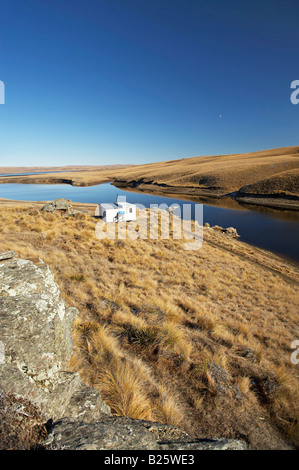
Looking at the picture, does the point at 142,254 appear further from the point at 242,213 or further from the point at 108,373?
the point at 242,213

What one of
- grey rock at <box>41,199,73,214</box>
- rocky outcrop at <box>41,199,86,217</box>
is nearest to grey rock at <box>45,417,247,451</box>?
rocky outcrop at <box>41,199,86,217</box>

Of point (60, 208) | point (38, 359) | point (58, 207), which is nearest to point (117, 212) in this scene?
point (60, 208)

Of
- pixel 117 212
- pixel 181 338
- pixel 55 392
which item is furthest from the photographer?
pixel 117 212

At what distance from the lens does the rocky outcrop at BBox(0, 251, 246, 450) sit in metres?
2.08

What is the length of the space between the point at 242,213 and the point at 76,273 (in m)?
41.7

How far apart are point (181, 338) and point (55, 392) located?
13.0 ft

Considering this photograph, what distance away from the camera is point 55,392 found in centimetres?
260

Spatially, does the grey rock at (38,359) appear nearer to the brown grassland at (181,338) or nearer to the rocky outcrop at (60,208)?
the brown grassland at (181,338)

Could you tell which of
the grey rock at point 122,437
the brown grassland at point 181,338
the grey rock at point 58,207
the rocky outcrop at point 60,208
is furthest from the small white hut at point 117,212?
the grey rock at point 122,437

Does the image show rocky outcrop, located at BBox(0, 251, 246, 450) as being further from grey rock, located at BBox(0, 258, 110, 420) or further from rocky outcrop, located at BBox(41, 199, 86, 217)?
rocky outcrop, located at BBox(41, 199, 86, 217)

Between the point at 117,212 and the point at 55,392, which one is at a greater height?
the point at 117,212

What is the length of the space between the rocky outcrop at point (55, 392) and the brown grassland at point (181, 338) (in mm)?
764

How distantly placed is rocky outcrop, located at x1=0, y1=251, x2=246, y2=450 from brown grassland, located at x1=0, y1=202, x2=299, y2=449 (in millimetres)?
764

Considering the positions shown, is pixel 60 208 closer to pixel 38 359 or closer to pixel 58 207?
pixel 58 207
